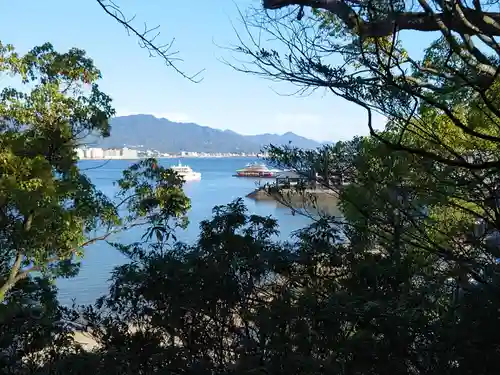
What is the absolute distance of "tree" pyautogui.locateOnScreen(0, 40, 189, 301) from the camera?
4406 mm

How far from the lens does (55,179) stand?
4746 millimetres

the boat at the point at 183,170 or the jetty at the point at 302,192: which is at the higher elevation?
the jetty at the point at 302,192

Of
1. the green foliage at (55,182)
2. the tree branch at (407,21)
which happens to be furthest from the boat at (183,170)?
the tree branch at (407,21)

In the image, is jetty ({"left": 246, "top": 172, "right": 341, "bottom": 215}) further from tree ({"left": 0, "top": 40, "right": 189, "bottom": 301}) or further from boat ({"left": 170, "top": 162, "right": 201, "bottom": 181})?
boat ({"left": 170, "top": 162, "right": 201, "bottom": 181})

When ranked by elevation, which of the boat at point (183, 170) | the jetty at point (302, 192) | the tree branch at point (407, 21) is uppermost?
the tree branch at point (407, 21)

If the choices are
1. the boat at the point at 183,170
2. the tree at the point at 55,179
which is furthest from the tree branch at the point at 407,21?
the boat at the point at 183,170

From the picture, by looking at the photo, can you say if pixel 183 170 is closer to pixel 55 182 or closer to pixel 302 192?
pixel 55 182

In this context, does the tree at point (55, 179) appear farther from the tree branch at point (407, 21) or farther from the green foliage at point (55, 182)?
the tree branch at point (407, 21)

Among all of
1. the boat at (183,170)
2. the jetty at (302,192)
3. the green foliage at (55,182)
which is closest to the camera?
the jetty at (302,192)

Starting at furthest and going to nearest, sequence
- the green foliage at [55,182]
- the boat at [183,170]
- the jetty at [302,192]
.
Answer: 1. the boat at [183,170]
2. the green foliage at [55,182]
3. the jetty at [302,192]

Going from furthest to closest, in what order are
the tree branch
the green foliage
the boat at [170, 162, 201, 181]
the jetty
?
1. the boat at [170, 162, 201, 181]
2. the green foliage
3. the jetty
4. the tree branch

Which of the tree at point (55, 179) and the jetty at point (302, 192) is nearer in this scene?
the jetty at point (302, 192)

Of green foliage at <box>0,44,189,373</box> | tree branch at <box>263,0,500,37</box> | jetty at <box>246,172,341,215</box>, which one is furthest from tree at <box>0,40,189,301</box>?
tree branch at <box>263,0,500,37</box>

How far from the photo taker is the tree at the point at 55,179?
4.41 m
